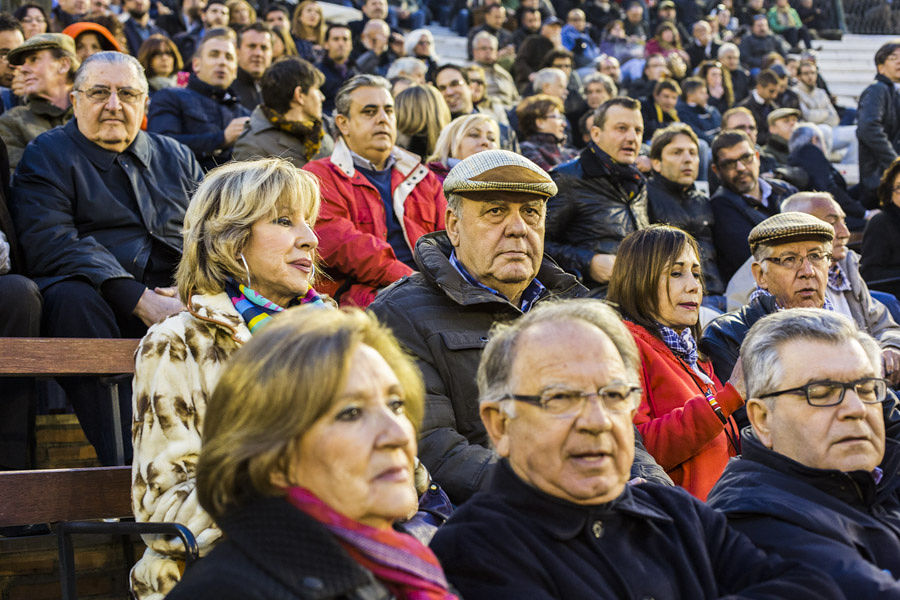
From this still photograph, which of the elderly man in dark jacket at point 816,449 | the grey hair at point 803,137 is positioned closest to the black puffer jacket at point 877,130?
the grey hair at point 803,137

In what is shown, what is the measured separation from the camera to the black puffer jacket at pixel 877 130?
34.0ft

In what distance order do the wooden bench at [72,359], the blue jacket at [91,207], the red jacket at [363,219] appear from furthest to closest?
the red jacket at [363,219] < the blue jacket at [91,207] < the wooden bench at [72,359]

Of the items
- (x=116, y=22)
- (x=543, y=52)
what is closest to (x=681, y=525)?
(x=116, y=22)

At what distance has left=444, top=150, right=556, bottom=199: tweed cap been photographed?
3938 millimetres

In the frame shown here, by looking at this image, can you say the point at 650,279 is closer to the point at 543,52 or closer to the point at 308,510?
the point at 308,510

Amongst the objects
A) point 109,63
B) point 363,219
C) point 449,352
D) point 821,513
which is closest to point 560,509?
point 821,513

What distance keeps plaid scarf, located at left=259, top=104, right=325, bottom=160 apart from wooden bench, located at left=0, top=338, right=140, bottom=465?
111 inches

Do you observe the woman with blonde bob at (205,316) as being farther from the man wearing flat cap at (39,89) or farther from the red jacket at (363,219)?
the man wearing flat cap at (39,89)

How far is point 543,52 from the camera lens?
13.1m

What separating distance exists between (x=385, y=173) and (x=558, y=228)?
3.72 ft

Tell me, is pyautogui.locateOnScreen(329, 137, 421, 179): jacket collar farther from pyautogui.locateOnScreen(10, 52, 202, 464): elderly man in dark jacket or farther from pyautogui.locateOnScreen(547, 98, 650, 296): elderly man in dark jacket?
pyautogui.locateOnScreen(547, 98, 650, 296): elderly man in dark jacket

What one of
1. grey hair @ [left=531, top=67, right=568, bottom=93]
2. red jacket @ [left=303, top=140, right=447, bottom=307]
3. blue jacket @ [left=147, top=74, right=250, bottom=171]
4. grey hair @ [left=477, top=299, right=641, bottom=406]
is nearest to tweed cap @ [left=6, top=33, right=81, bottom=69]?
blue jacket @ [left=147, top=74, right=250, bottom=171]

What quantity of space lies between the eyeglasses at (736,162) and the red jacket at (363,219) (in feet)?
8.31

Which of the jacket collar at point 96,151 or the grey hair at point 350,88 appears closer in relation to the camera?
the jacket collar at point 96,151
